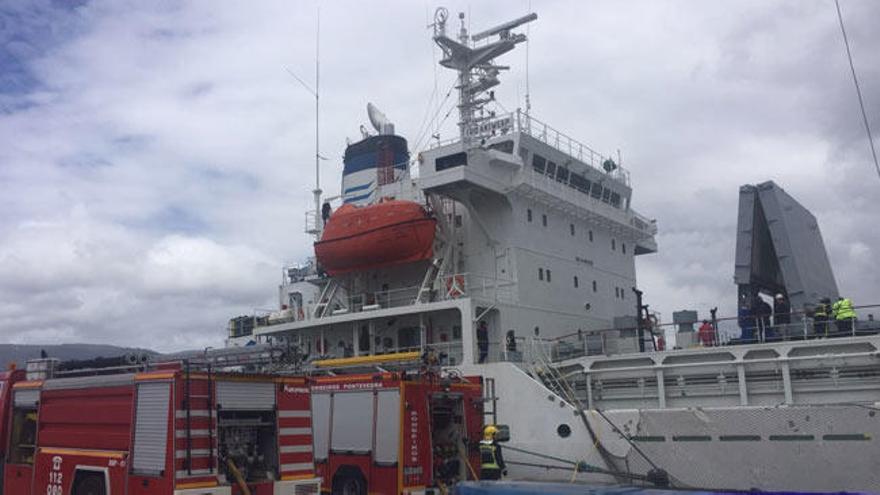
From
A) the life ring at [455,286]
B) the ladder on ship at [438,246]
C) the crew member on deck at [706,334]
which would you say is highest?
the ladder on ship at [438,246]

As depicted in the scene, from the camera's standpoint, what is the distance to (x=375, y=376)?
13.0 m

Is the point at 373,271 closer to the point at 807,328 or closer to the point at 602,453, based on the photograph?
the point at 602,453

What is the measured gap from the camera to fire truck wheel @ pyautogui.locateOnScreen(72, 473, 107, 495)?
9.56 meters

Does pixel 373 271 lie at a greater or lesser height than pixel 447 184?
lesser

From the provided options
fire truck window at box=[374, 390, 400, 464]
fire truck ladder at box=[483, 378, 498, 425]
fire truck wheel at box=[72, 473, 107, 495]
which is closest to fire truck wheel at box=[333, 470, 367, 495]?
fire truck window at box=[374, 390, 400, 464]

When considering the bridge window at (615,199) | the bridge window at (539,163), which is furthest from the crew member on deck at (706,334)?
the bridge window at (615,199)

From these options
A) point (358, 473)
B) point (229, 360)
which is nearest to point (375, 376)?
point (358, 473)

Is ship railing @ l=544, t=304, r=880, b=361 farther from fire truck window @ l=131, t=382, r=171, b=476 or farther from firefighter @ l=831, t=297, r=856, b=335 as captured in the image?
fire truck window @ l=131, t=382, r=171, b=476

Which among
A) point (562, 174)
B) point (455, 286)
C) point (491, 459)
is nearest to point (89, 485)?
point (491, 459)

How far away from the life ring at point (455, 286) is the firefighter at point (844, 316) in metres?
8.13

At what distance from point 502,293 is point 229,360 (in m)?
10.8

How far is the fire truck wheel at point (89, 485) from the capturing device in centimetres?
956

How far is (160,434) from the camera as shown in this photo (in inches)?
349

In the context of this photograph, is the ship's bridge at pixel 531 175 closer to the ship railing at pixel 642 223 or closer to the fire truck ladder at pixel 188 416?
the ship railing at pixel 642 223
